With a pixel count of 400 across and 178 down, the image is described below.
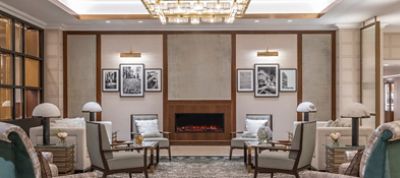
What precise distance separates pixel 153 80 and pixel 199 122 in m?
1.63

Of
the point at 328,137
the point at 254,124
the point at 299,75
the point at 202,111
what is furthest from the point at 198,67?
the point at 328,137

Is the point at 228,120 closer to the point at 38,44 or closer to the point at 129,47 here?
the point at 129,47

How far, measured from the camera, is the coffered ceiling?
29.5 feet

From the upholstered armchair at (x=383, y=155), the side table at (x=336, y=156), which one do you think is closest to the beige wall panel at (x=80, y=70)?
the side table at (x=336, y=156)

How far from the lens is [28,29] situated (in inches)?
403

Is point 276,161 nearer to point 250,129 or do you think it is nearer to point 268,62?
point 250,129

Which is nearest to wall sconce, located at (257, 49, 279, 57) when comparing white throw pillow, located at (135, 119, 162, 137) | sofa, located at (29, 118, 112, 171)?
white throw pillow, located at (135, 119, 162, 137)

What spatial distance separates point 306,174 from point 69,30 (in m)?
8.78

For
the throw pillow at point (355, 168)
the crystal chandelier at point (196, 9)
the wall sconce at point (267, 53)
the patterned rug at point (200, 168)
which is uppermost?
the crystal chandelier at point (196, 9)

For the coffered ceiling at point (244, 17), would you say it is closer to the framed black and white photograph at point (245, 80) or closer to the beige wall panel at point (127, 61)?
the beige wall panel at point (127, 61)

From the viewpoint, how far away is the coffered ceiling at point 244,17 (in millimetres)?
8992

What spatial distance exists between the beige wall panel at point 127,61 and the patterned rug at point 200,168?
262 centimetres

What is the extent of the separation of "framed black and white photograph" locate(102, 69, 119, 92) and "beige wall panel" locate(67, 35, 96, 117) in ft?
0.93

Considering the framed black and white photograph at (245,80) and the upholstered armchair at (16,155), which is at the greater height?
the framed black and white photograph at (245,80)
